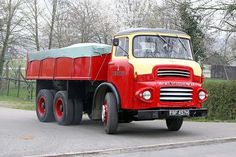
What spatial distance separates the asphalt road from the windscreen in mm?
2142

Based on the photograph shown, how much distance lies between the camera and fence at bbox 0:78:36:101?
3116cm

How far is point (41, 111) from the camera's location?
697 inches

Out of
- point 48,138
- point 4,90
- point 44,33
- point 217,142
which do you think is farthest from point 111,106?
point 44,33

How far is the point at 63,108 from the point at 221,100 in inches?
219

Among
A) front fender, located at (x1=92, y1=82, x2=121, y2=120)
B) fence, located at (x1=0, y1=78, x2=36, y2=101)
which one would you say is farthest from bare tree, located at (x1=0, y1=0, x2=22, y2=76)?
front fender, located at (x1=92, y1=82, x2=121, y2=120)

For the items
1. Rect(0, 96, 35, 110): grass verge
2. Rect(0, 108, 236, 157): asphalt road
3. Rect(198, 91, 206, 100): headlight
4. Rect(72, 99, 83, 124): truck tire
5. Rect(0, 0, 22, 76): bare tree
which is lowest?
Rect(0, 108, 236, 157): asphalt road

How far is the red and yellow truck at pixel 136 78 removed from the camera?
1209cm

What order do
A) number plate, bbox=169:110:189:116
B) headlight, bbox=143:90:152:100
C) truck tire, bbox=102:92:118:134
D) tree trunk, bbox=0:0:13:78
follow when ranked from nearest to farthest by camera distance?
1. headlight, bbox=143:90:152:100
2. number plate, bbox=169:110:189:116
3. truck tire, bbox=102:92:118:134
4. tree trunk, bbox=0:0:13:78

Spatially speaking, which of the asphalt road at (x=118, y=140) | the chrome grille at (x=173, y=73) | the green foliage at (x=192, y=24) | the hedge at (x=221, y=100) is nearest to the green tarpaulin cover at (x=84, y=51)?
the asphalt road at (x=118, y=140)

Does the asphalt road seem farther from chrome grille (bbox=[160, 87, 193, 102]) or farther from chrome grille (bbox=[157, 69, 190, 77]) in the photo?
chrome grille (bbox=[157, 69, 190, 77])

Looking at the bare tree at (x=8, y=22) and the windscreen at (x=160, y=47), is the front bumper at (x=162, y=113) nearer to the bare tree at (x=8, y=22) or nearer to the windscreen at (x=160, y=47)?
the windscreen at (x=160, y=47)

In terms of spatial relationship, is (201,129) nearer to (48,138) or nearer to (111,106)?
(111,106)

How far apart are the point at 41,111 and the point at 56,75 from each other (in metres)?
2.35

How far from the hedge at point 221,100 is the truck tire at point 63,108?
16.7 feet
